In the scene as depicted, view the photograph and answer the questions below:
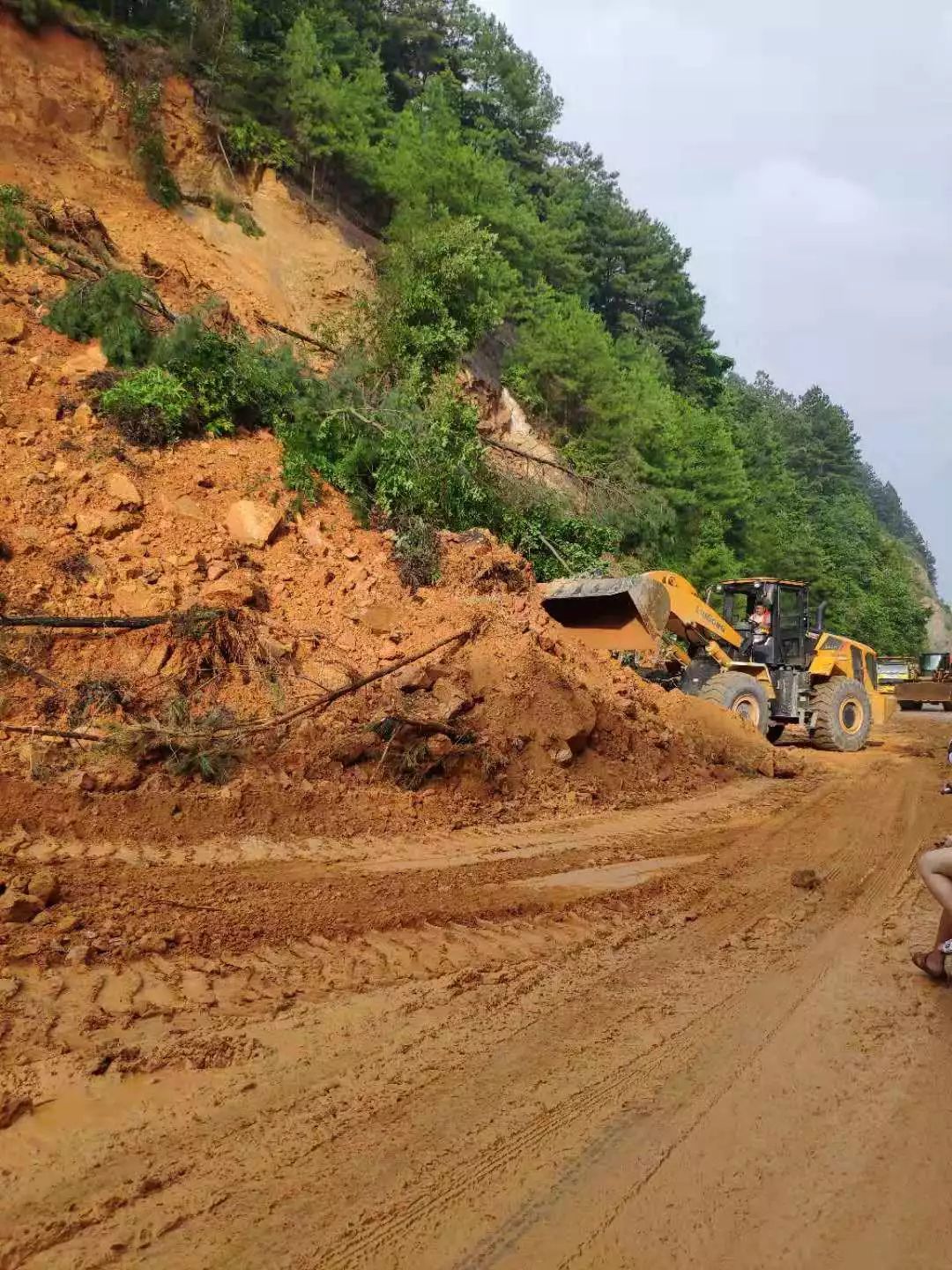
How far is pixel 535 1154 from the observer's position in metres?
2.73

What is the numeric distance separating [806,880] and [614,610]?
5.98 metres

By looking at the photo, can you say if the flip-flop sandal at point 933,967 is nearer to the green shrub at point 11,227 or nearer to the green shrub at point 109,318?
the green shrub at point 109,318

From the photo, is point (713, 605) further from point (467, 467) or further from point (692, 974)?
point (692, 974)

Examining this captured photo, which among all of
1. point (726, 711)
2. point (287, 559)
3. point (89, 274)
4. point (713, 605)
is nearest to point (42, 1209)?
point (287, 559)

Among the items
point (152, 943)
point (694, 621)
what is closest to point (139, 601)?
point (152, 943)

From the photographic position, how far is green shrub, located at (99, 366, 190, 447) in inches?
416

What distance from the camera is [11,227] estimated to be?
12.3 meters

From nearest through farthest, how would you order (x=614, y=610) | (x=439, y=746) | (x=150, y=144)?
1. (x=439, y=746)
2. (x=614, y=610)
3. (x=150, y=144)

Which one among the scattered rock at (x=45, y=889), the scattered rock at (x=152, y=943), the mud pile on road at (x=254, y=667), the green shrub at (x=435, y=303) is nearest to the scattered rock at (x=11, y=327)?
the mud pile on road at (x=254, y=667)

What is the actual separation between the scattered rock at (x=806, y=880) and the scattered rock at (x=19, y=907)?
4857 mm

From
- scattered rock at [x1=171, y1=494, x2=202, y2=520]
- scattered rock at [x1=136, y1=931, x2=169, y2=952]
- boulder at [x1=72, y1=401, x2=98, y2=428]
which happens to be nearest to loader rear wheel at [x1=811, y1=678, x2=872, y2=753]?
scattered rock at [x1=171, y1=494, x2=202, y2=520]

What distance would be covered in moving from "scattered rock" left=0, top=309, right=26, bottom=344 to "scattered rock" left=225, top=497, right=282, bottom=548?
13.2 ft

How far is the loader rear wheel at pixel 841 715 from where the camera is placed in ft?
48.2

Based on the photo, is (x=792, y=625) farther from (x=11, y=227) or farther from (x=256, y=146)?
(x=256, y=146)
